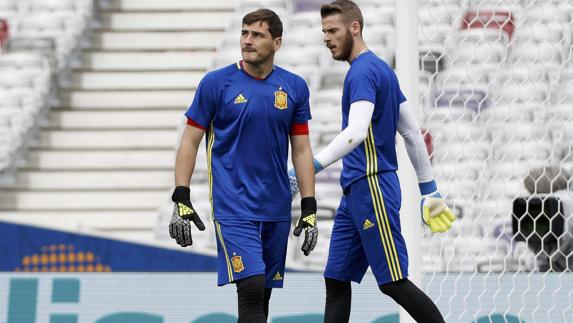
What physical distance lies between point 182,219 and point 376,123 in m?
0.77

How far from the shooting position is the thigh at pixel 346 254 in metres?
3.96

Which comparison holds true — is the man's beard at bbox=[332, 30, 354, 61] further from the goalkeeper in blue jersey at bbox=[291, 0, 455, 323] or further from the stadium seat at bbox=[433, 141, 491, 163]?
the stadium seat at bbox=[433, 141, 491, 163]

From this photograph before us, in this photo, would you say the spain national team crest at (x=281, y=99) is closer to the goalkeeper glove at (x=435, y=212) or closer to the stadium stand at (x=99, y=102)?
the goalkeeper glove at (x=435, y=212)

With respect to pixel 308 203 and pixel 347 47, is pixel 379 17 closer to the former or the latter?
pixel 347 47

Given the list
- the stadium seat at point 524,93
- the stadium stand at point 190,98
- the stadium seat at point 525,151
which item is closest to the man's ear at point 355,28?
the stadium stand at point 190,98

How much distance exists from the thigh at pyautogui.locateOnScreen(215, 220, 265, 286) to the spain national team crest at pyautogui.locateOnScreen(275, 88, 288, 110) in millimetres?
404

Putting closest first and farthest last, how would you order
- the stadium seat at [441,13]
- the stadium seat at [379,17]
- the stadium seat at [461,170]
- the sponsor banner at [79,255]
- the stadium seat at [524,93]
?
the sponsor banner at [79,255] < the stadium seat at [461,170] < the stadium seat at [441,13] < the stadium seat at [524,93] < the stadium seat at [379,17]

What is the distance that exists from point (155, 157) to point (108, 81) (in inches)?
46.3

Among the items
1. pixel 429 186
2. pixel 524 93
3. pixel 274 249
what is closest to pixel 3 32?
pixel 524 93

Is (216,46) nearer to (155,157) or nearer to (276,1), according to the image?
(276,1)

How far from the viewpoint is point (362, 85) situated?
12.5ft

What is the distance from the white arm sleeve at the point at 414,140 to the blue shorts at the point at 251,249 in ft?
1.86

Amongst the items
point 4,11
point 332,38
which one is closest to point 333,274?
point 332,38

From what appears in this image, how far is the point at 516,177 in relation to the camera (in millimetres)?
7445
